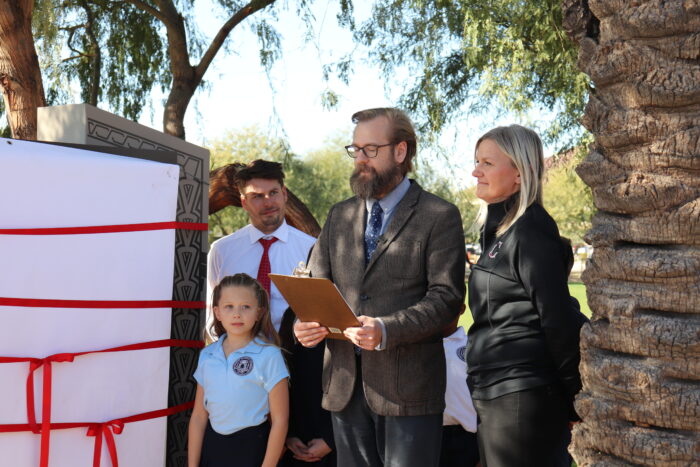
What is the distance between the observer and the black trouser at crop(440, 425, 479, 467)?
13.8 feet

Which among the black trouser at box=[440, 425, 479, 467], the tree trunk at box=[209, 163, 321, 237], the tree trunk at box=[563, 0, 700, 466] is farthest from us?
the tree trunk at box=[209, 163, 321, 237]

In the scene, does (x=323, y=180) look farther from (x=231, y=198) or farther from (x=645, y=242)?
(x=645, y=242)

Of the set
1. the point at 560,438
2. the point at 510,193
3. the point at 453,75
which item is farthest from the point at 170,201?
the point at 453,75

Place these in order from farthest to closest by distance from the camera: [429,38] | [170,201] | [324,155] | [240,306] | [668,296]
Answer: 1. [324,155]
2. [429,38]
3. [240,306]
4. [170,201]
5. [668,296]

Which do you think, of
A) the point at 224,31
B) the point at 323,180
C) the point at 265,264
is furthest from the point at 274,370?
the point at 323,180

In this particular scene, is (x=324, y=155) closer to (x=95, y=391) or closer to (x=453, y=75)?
(x=453, y=75)

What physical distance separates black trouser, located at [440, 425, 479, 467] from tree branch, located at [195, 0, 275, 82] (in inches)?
268

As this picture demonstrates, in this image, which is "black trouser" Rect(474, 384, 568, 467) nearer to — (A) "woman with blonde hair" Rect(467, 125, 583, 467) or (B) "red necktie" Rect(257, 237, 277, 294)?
(A) "woman with blonde hair" Rect(467, 125, 583, 467)

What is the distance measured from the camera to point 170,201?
10.8 feet

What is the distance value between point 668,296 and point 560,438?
0.79 m

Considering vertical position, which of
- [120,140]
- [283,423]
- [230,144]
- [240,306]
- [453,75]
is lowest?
[283,423]

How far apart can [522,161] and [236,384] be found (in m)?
1.51

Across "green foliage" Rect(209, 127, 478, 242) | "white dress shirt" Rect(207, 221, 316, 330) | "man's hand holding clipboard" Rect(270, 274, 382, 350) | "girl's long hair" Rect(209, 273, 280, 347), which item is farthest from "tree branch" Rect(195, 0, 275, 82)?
"green foliage" Rect(209, 127, 478, 242)

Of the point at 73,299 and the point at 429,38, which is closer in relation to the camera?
the point at 73,299
